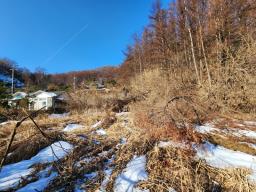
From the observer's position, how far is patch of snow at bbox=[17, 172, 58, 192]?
3.60 m

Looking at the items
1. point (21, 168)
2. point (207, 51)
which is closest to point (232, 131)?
point (21, 168)

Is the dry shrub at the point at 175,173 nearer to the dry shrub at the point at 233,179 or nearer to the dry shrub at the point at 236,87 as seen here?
the dry shrub at the point at 233,179

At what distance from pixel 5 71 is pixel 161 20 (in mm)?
54783

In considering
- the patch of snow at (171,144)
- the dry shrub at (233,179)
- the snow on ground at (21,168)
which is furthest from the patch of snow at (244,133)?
the snow on ground at (21,168)

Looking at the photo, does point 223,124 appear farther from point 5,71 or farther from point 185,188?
point 5,71

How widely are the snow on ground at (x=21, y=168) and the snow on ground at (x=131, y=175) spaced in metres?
1.07

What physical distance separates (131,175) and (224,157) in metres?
1.86

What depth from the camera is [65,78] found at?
213 feet

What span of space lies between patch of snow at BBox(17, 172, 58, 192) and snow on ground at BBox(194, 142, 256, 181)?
Answer: 9.00 ft

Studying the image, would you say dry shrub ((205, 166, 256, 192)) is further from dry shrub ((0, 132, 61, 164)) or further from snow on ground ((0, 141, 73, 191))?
dry shrub ((0, 132, 61, 164))

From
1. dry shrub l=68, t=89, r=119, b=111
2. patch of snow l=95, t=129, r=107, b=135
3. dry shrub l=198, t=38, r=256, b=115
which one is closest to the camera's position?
patch of snow l=95, t=129, r=107, b=135

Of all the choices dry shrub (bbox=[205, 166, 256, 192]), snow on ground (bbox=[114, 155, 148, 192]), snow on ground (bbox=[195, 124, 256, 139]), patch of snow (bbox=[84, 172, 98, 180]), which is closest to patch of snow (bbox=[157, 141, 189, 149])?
snow on ground (bbox=[114, 155, 148, 192])

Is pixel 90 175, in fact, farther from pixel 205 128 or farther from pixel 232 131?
pixel 232 131

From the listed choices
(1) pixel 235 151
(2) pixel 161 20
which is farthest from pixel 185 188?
(2) pixel 161 20
